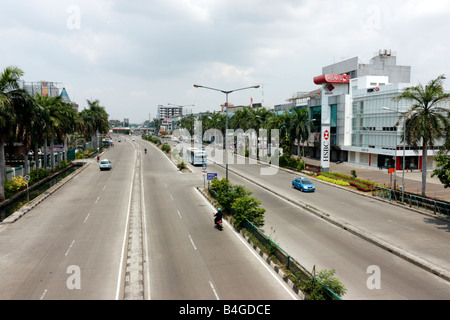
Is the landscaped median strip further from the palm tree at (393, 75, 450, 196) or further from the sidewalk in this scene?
the sidewalk

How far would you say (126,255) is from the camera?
17.5 meters

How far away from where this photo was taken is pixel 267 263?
16375mm

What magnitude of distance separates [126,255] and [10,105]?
68.5 feet

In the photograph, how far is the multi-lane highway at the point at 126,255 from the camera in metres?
13.4

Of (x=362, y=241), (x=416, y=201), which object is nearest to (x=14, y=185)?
(x=362, y=241)

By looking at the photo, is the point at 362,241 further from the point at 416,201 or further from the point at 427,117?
the point at 427,117

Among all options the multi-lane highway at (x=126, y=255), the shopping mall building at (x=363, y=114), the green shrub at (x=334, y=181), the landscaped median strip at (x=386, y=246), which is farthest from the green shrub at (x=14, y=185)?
the shopping mall building at (x=363, y=114)

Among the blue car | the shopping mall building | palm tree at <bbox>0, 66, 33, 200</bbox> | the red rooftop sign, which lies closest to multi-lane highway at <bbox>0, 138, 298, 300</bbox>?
palm tree at <bbox>0, 66, 33, 200</bbox>

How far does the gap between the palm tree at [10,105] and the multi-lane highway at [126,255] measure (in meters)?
7.19

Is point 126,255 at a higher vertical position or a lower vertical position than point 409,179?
lower

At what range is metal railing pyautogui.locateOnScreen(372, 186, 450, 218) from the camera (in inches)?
1025
